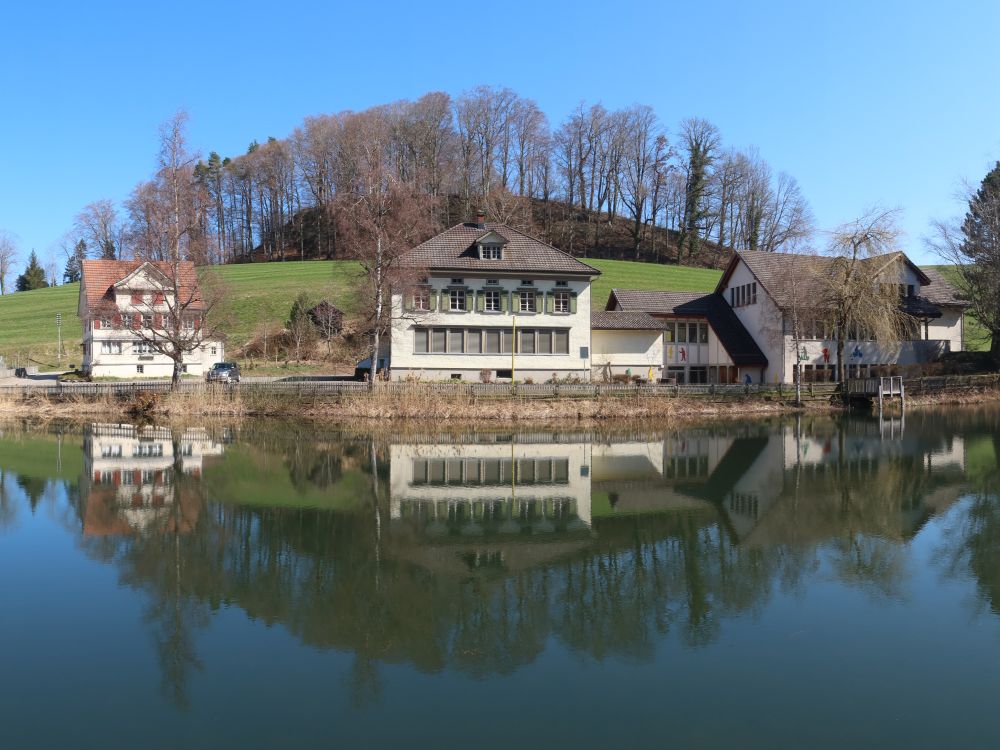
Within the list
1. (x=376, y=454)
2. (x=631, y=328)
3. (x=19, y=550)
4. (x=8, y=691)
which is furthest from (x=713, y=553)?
(x=631, y=328)

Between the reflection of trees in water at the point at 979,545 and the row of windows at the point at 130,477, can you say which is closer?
the reflection of trees in water at the point at 979,545

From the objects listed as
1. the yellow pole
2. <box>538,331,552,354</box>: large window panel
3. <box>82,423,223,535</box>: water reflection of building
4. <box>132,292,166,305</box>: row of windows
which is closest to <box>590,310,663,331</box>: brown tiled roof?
<box>538,331,552,354</box>: large window panel

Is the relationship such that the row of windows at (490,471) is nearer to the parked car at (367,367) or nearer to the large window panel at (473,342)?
the large window panel at (473,342)

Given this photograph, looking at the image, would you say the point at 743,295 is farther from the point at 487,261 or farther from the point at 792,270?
the point at 487,261

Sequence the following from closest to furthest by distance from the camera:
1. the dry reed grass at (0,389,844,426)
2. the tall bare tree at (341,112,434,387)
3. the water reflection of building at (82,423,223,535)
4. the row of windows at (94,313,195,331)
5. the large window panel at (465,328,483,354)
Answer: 1. the water reflection of building at (82,423,223,535)
2. the dry reed grass at (0,389,844,426)
3. the row of windows at (94,313,195,331)
4. the tall bare tree at (341,112,434,387)
5. the large window panel at (465,328,483,354)

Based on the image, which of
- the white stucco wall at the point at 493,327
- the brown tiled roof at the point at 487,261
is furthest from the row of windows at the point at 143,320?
the brown tiled roof at the point at 487,261

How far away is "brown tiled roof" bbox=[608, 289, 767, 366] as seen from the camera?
143 feet

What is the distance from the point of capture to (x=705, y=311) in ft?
150

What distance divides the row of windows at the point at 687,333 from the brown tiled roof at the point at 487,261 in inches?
272

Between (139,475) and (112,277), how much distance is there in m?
36.5

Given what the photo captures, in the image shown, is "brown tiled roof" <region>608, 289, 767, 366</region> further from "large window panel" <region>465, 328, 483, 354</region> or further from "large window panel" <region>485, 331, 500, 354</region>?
"large window panel" <region>465, 328, 483, 354</region>

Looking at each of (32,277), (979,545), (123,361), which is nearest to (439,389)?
(979,545)

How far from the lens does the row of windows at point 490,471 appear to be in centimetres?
1941

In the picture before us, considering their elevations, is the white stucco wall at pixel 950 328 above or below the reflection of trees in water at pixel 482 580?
above
